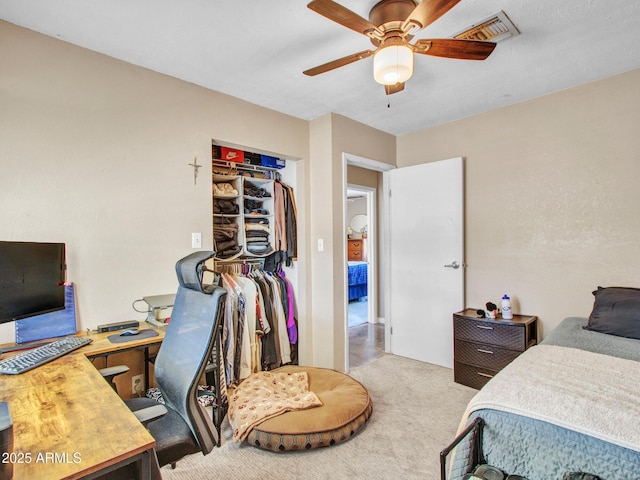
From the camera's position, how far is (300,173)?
3453 mm

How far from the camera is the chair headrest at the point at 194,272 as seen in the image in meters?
1.52

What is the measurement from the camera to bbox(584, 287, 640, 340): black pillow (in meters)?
2.14

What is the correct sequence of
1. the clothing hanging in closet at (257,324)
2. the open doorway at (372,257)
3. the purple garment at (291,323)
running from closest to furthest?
the clothing hanging in closet at (257,324) → the purple garment at (291,323) → the open doorway at (372,257)

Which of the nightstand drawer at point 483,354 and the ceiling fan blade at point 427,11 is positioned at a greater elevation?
the ceiling fan blade at point 427,11

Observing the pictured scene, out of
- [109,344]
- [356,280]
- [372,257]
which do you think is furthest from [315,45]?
[356,280]

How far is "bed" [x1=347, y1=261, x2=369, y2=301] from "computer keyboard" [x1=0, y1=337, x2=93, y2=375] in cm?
508

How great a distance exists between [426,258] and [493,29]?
85.2 inches

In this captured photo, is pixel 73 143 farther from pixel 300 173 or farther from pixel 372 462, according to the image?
pixel 372 462

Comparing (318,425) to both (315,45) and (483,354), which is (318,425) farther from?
(315,45)

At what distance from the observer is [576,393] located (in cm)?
132

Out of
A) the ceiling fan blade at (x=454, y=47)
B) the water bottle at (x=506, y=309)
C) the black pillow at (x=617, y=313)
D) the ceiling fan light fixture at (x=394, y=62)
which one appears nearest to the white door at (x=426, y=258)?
the water bottle at (x=506, y=309)

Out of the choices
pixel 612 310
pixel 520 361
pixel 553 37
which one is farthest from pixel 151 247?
pixel 612 310

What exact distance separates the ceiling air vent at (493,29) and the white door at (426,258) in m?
1.40

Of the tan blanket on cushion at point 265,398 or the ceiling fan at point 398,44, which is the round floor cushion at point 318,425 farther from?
the ceiling fan at point 398,44
